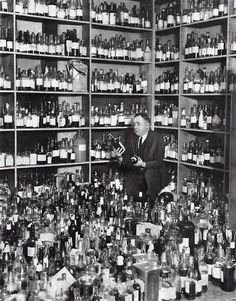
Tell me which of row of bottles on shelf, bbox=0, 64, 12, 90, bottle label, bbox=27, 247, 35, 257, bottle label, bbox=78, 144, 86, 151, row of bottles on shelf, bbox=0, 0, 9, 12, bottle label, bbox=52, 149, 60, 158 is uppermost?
row of bottles on shelf, bbox=0, 0, 9, 12

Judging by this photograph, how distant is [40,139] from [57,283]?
3394mm

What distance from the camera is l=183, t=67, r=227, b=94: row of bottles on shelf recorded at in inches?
199

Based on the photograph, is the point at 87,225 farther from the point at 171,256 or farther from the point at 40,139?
the point at 40,139

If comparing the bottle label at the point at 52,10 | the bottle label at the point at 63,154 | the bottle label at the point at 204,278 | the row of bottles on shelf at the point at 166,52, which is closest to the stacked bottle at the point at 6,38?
the bottle label at the point at 52,10

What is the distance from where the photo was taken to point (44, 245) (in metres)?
2.54

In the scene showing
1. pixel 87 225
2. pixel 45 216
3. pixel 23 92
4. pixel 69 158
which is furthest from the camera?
pixel 69 158

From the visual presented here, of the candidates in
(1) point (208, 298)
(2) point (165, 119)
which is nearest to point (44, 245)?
(1) point (208, 298)

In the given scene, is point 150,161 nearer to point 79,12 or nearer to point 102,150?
point 102,150

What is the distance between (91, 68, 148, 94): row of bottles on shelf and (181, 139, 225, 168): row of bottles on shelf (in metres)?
0.97

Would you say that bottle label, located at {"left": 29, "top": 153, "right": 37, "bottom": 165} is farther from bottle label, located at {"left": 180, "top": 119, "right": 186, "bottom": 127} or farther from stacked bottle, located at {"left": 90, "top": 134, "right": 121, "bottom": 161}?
bottle label, located at {"left": 180, "top": 119, "right": 186, "bottom": 127}

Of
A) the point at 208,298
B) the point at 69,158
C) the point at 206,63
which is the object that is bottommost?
the point at 208,298

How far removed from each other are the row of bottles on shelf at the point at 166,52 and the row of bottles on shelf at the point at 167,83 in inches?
7.1

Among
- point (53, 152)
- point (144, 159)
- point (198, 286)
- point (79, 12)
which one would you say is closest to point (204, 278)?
point (198, 286)

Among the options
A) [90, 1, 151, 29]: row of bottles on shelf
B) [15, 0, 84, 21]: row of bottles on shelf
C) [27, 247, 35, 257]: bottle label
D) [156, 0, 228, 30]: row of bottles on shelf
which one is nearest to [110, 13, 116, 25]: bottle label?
[90, 1, 151, 29]: row of bottles on shelf
